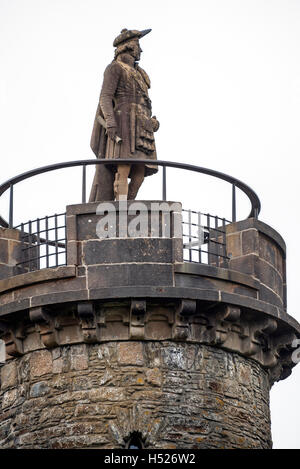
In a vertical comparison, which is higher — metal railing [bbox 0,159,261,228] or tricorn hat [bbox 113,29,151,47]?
tricorn hat [bbox 113,29,151,47]

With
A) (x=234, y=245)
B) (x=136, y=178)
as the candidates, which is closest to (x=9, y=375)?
(x=136, y=178)

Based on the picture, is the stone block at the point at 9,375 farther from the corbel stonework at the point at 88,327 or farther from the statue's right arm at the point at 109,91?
the statue's right arm at the point at 109,91

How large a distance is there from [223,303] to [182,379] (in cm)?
118

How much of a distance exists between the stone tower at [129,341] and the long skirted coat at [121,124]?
1487 millimetres

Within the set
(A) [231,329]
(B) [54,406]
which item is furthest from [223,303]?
(B) [54,406]

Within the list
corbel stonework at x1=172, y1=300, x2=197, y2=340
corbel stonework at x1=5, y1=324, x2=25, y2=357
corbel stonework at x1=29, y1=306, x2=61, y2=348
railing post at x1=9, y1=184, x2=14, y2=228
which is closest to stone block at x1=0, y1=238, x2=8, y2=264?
railing post at x1=9, y1=184, x2=14, y2=228

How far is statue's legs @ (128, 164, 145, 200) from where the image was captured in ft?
113

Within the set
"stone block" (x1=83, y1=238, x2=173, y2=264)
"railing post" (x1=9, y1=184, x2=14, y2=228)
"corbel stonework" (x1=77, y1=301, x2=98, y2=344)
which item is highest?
"railing post" (x1=9, y1=184, x2=14, y2=228)

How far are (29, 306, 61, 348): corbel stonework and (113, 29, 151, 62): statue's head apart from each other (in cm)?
433

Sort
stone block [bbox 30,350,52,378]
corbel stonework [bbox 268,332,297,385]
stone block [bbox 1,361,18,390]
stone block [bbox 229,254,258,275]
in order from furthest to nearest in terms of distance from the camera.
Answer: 1. corbel stonework [bbox 268,332,297,385]
2. stone block [bbox 229,254,258,275]
3. stone block [bbox 1,361,18,390]
4. stone block [bbox 30,350,52,378]

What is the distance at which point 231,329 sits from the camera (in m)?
33.4

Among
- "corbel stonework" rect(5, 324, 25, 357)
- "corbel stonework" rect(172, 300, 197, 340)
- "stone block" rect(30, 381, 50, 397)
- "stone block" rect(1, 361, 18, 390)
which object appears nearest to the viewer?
"corbel stonework" rect(172, 300, 197, 340)

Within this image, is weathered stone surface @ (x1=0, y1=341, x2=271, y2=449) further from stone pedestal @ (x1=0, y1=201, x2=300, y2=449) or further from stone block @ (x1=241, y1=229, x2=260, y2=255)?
stone block @ (x1=241, y1=229, x2=260, y2=255)

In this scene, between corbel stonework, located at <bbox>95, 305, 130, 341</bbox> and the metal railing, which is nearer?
corbel stonework, located at <bbox>95, 305, 130, 341</bbox>
